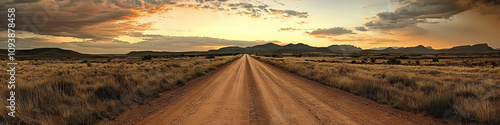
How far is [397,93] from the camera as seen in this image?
966 cm

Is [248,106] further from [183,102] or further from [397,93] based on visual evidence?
[397,93]

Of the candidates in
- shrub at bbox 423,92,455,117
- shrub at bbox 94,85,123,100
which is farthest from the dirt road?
shrub at bbox 94,85,123,100

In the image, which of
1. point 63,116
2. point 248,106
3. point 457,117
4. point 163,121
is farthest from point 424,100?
point 63,116

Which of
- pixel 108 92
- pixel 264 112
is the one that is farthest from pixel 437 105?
pixel 108 92

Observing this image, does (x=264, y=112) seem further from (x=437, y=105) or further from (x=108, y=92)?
(x=108, y=92)

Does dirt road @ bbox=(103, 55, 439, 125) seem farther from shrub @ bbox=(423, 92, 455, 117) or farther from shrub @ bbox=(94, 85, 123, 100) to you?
shrub @ bbox=(94, 85, 123, 100)

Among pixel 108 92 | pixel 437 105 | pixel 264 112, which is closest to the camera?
pixel 264 112

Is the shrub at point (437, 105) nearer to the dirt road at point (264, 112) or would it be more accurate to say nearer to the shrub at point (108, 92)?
the dirt road at point (264, 112)

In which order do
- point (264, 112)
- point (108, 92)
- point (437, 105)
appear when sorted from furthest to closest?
point (108, 92), point (437, 105), point (264, 112)

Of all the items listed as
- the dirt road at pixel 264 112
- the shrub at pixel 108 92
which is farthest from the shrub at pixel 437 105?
the shrub at pixel 108 92

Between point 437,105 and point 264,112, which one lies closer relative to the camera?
point 264,112

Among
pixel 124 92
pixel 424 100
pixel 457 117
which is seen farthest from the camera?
pixel 124 92

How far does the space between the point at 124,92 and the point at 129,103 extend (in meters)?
1.70

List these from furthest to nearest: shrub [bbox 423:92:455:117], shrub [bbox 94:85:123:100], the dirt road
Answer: shrub [bbox 94:85:123:100], shrub [bbox 423:92:455:117], the dirt road
